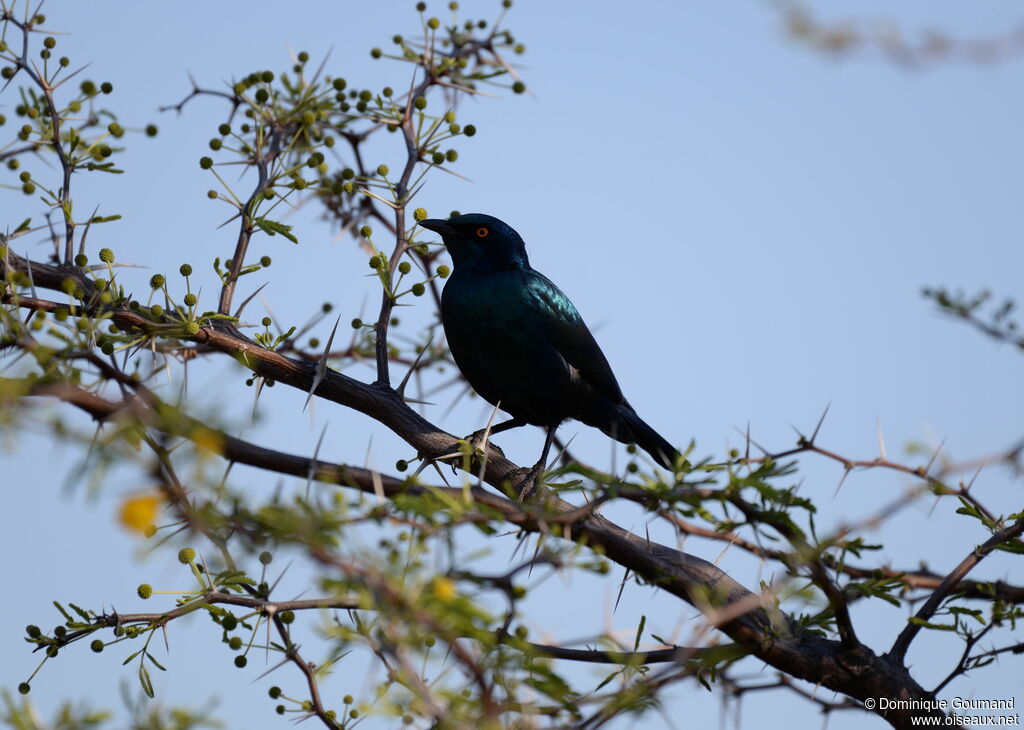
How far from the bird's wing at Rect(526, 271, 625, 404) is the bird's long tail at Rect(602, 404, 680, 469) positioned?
112 mm

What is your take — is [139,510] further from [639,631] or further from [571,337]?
[571,337]

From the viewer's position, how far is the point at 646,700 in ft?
7.50

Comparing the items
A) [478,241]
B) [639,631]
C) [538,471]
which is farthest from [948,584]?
[478,241]

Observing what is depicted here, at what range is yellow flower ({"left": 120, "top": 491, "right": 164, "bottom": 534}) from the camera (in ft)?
5.61

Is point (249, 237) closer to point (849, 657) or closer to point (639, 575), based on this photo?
point (639, 575)

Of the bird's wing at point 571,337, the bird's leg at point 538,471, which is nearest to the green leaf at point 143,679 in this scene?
the bird's leg at point 538,471

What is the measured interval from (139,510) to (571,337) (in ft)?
12.1

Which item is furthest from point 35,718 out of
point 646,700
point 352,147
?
point 352,147

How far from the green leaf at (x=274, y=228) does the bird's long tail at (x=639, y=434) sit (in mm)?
2158

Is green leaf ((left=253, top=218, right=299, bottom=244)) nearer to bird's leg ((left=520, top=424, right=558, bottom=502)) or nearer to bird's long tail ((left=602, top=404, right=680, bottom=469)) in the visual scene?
bird's leg ((left=520, top=424, right=558, bottom=502))

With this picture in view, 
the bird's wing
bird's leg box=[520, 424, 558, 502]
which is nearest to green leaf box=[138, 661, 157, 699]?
bird's leg box=[520, 424, 558, 502]

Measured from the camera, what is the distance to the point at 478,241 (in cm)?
560

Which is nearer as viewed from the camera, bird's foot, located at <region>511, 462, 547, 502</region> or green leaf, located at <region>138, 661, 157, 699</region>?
green leaf, located at <region>138, 661, 157, 699</region>

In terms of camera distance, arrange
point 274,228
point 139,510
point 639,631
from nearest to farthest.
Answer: point 139,510 → point 639,631 → point 274,228
